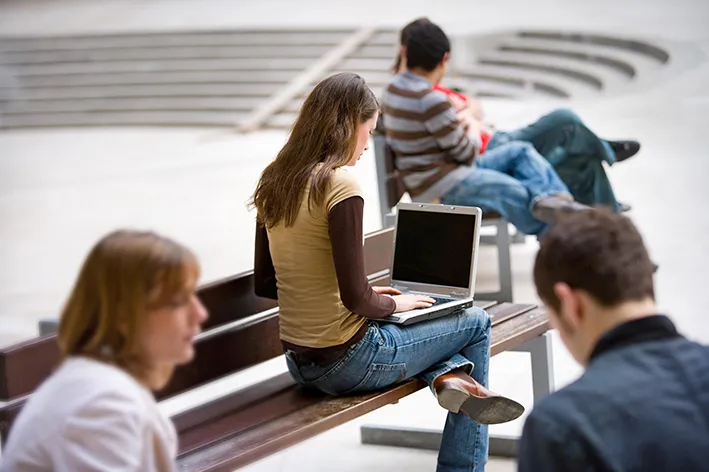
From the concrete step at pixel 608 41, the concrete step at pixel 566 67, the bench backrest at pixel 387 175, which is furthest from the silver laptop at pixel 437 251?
the concrete step at pixel 608 41

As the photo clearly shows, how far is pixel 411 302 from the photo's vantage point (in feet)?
11.9

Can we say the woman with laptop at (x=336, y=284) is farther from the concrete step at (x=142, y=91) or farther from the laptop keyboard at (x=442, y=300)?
the concrete step at (x=142, y=91)

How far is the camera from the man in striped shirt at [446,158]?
562 cm

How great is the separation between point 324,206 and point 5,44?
15.2 m

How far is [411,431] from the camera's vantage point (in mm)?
4453

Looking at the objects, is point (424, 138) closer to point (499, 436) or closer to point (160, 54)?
point (499, 436)

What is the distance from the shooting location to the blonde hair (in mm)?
2043

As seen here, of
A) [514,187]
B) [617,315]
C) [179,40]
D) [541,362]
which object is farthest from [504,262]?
[179,40]

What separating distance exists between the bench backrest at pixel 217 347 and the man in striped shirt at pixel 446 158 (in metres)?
1.97

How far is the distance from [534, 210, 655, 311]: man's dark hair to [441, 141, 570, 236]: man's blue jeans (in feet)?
→ 12.3

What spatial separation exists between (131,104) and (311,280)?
11743 mm

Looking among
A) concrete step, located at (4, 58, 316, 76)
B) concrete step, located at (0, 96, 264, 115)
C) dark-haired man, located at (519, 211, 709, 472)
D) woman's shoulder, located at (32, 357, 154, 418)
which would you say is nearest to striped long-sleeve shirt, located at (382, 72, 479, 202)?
dark-haired man, located at (519, 211, 709, 472)

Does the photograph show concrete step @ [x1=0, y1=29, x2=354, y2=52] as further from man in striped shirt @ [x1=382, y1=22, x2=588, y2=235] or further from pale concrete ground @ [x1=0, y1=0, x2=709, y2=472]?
man in striped shirt @ [x1=382, y1=22, x2=588, y2=235]

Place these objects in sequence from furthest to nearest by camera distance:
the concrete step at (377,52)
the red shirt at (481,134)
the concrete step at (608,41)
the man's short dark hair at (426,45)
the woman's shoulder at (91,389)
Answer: the concrete step at (377,52)
the concrete step at (608,41)
the red shirt at (481,134)
the man's short dark hair at (426,45)
the woman's shoulder at (91,389)
